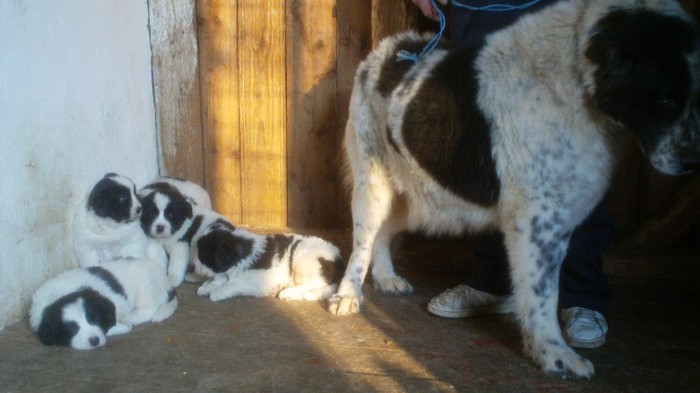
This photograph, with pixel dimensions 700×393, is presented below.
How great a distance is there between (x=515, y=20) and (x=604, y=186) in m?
0.84

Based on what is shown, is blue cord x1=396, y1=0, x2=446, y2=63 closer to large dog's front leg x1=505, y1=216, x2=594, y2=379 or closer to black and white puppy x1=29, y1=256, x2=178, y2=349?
large dog's front leg x1=505, y1=216, x2=594, y2=379

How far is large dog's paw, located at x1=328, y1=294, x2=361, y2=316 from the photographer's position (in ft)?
10.9

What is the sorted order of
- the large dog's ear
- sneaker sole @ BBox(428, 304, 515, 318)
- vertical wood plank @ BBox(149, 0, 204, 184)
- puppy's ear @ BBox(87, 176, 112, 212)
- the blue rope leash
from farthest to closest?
1. vertical wood plank @ BBox(149, 0, 204, 184)
2. puppy's ear @ BBox(87, 176, 112, 212)
3. sneaker sole @ BBox(428, 304, 515, 318)
4. the blue rope leash
5. the large dog's ear

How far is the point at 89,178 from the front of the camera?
3.55 m

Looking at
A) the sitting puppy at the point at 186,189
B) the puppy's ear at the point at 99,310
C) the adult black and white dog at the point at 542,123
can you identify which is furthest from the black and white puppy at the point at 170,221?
the adult black and white dog at the point at 542,123

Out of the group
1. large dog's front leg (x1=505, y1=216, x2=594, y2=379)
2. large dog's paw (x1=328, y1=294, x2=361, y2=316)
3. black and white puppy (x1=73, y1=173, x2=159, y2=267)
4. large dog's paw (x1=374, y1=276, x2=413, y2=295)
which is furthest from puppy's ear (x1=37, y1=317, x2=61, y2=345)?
large dog's front leg (x1=505, y1=216, x2=594, y2=379)

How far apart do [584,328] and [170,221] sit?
6.87 ft

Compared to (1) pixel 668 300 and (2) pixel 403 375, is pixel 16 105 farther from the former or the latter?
(1) pixel 668 300

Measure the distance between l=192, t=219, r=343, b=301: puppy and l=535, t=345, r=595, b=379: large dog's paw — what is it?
1236 millimetres

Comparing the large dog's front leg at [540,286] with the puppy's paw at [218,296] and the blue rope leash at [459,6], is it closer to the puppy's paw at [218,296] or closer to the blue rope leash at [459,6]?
the blue rope leash at [459,6]

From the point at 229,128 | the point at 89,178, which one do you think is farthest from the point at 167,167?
the point at 89,178

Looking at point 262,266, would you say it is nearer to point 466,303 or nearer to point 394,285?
point 394,285

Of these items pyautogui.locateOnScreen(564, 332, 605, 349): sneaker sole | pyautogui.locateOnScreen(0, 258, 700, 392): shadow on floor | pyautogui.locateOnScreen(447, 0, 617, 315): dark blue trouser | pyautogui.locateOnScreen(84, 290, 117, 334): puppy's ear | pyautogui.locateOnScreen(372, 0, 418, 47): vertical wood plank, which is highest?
pyautogui.locateOnScreen(372, 0, 418, 47): vertical wood plank

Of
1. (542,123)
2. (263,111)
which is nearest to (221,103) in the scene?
(263,111)
